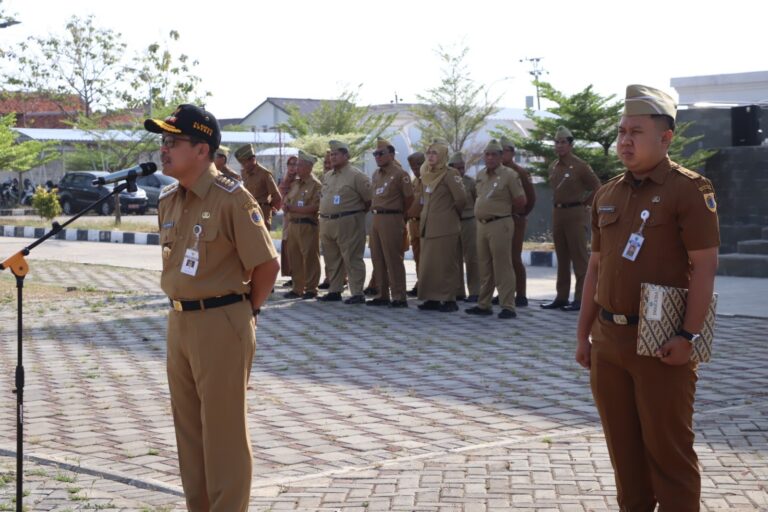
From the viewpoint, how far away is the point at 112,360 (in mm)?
10453

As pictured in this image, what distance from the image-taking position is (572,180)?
1340 centimetres

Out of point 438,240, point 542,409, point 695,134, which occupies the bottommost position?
point 542,409

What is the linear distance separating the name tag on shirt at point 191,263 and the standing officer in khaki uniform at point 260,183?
10.3m

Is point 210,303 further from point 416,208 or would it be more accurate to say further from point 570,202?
point 416,208

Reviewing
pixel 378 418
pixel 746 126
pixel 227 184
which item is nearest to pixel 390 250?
pixel 378 418

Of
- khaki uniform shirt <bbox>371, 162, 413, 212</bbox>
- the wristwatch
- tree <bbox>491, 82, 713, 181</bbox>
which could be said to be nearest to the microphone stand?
the wristwatch

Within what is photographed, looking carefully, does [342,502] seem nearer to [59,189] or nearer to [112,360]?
[112,360]

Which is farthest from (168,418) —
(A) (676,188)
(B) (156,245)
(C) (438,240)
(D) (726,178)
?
(B) (156,245)

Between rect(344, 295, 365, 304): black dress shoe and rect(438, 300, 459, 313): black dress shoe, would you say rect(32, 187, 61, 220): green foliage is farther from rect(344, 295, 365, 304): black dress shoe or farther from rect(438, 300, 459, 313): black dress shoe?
rect(438, 300, 459, 313): black dress shoe

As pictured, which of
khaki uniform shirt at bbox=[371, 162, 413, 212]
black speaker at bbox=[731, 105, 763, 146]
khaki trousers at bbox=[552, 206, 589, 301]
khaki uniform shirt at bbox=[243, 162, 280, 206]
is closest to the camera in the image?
khaki trousers at bbox=[552, 206, 589, 301]

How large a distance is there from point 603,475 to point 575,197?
7477 mm

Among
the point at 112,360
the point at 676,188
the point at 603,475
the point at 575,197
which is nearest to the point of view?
the point at 676,188

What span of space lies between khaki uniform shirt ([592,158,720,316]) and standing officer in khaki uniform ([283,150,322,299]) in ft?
34.5

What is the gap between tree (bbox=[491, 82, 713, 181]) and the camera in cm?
2206
